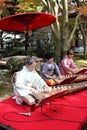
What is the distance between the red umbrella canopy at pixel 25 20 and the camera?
7844 mm

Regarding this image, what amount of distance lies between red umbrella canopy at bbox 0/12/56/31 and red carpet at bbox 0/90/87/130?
10.0 feet

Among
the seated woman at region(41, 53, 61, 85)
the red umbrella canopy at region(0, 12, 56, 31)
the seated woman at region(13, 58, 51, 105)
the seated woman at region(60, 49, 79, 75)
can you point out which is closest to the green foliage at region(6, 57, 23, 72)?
the red umbrella canopy at region(0, 12, 56, 31)

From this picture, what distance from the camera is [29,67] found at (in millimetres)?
5441

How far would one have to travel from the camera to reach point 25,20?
827 centimetres

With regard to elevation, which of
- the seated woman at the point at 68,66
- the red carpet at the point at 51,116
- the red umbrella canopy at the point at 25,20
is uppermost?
the red umbrella canopy at the point at 25,20

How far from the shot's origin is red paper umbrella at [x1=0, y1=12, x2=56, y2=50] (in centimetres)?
784

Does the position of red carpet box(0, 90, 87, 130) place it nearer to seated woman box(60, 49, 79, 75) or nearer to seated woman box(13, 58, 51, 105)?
seated woman box(13, 58, 51, 105)

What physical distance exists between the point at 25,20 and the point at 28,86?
3333 mm

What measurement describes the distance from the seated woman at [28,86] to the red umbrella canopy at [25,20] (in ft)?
8.86

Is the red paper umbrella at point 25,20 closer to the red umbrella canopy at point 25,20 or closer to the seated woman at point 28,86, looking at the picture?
the red umbrella canopy at point 25,20

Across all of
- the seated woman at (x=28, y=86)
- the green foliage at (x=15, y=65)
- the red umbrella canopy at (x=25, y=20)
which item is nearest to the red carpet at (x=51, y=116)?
the seated woman at (x=28, y=86)

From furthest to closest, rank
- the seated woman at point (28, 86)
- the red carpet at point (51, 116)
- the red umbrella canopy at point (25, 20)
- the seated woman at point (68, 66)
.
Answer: the seated woman at point (68, 66)
the red umbrella canopy at point (25, 20)
the seated woman at point (28, 86)
the red carpet at point (51, 116)

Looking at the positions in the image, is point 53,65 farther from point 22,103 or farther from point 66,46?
point 66,46

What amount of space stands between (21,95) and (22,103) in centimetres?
17
